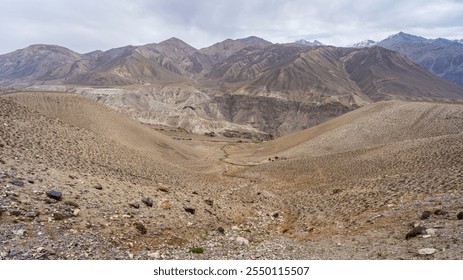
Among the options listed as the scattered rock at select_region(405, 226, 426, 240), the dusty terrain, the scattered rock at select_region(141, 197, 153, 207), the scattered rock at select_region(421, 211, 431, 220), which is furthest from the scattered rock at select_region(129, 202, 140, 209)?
the scattered rock at select_region(421, 211, 431, 220)

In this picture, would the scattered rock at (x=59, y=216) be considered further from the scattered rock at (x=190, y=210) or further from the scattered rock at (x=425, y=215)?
the scattered rock at (x=425, y=215)

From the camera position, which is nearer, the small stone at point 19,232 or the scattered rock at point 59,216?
the small stone at point 19,232

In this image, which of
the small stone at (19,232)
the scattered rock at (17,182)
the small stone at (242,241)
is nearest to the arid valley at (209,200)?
the small stone at (19,232)

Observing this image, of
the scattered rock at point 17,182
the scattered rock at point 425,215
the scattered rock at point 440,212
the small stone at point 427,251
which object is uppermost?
the scattered rock at point 440,212

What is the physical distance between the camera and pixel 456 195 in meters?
17.5

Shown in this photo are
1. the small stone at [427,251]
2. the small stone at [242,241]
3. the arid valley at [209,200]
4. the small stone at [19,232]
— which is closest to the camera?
the small stone at [427,251]

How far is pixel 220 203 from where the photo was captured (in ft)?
69.1

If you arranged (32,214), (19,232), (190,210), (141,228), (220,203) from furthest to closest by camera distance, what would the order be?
(220,203)
(190,210)
(141,228)
(32,214)
(19,232)

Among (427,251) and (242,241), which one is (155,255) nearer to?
(242,241)

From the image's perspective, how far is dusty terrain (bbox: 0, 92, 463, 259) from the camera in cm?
1267

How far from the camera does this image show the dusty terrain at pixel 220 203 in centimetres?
1267

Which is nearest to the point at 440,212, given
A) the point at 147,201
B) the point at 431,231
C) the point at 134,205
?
the point at 431,231
